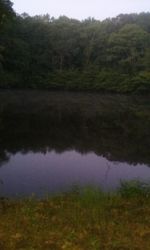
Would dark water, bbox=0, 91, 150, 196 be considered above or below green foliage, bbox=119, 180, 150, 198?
below

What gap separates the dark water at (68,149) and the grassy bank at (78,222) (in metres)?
2.55

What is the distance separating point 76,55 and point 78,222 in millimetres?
55363

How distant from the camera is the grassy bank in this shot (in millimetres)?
5180

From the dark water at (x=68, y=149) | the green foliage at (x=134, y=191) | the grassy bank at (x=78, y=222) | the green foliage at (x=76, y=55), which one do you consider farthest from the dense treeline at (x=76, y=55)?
the grassy bank at (x=78, y=222)

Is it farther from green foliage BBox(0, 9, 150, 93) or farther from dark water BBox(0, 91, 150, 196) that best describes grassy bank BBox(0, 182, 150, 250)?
green foliage BBox(0, 9, 150, 93)

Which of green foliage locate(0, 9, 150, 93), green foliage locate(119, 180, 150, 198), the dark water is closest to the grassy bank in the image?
green foliage locate(119, 180, 150, 198)

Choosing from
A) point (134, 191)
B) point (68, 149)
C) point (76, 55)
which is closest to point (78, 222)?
point (134, 191)

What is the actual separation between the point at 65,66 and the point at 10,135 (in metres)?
43.4

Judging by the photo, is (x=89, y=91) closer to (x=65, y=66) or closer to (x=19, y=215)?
(x=65, y=66)

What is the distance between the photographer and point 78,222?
5949mm

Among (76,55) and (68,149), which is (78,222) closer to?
(68,149)

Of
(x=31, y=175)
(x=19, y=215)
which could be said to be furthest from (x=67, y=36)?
(x=19, y=215)

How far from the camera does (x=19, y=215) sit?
20.2ft

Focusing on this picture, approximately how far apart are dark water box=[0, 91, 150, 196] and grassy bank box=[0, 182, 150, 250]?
8.38 ft
